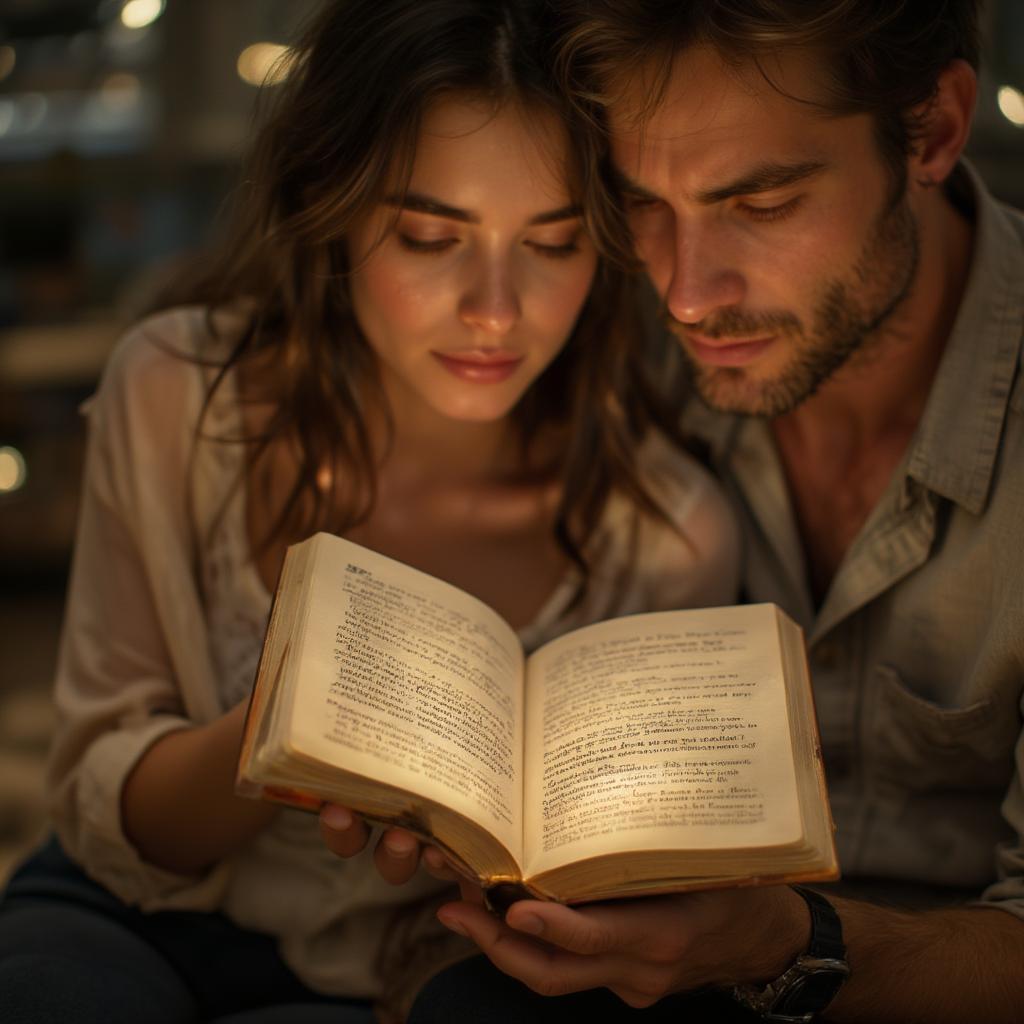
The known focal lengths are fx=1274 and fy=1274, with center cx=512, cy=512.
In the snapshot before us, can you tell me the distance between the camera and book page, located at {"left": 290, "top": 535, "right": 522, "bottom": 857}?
37.3 inches

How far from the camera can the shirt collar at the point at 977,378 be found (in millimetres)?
1346

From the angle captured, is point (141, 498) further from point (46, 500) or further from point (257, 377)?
point (46, 500)

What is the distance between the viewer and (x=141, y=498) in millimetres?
1440

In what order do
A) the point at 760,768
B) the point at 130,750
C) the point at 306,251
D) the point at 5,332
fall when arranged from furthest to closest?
the point at 5,332 < the point at 306,251 < the point at 130,750 < the point at 760,768

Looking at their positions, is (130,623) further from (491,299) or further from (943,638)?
(943,638)

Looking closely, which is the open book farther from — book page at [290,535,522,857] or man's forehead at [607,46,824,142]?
man's forehead at [607,46,824,142]

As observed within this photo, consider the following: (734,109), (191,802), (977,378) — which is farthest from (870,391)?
(191,802)

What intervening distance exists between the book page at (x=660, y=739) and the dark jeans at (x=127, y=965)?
441mm

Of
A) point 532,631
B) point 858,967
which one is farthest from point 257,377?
point 858,967

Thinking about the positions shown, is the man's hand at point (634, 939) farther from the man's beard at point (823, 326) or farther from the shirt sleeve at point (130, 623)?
the man's beard at point (823, 326)

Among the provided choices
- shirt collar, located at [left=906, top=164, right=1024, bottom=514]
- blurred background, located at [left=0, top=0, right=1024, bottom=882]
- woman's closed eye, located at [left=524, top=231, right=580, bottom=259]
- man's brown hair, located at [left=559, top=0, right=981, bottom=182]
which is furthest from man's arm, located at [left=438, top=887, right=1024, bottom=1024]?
blurred background, located at [left=0, top=0, right=1024, bottom=882]

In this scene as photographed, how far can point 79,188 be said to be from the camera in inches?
127

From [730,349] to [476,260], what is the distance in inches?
12.1

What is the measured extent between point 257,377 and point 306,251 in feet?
0.56
